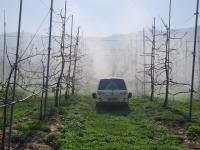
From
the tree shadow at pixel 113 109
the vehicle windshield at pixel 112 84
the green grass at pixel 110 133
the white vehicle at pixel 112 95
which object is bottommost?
the tree shadow at pixel 113 109

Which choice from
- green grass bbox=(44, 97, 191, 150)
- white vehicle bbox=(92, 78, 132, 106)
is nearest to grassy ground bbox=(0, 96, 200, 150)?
green grass bbox=(44, 97, 191, 150)

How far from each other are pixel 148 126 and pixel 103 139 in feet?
12.3

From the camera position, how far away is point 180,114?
2053cm

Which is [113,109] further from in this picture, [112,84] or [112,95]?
[112,84]

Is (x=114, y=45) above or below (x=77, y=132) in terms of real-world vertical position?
above

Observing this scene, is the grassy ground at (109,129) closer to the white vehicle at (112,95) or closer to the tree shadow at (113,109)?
the tree shadow at (113,109)

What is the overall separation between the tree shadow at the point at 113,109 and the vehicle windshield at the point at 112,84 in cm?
118

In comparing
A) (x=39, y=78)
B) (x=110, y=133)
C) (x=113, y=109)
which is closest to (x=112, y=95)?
(x=113, y=109)

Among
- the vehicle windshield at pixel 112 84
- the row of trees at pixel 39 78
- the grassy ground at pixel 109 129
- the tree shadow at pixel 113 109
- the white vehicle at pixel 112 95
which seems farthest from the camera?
the vehicle windshield at pixel 112 84

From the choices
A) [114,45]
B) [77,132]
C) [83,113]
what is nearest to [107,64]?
[114,45]

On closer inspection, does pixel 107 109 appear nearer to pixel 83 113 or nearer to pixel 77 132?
pixel 83 113

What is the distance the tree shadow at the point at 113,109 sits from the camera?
881 inches

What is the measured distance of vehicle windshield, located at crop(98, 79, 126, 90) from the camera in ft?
81.6

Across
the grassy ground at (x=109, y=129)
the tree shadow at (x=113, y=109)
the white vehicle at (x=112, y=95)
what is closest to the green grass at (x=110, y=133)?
the grassy ground at (x=109, y=129)
